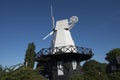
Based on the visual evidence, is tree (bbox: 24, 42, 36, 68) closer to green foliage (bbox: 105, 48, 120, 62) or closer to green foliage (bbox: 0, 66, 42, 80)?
green foliage (bbox: 0, 66, 42, 80)

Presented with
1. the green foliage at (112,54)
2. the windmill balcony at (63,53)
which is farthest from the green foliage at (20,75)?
the green foliage at (112,54)

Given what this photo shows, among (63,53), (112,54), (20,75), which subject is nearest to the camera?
(20,75)

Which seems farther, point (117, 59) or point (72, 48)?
point (117, 59)

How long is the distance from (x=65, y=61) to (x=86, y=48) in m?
3.65

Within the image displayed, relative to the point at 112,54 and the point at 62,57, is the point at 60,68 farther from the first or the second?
the point at 112,54

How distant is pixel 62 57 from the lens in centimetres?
2933

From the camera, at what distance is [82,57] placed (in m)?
30.2

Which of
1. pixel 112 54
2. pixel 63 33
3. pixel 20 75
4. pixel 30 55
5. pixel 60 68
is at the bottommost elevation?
pixel 20 75

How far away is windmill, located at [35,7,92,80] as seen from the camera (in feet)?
93.4

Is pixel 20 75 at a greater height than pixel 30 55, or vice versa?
pixel 30 55

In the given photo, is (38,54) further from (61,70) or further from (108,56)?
(108,56)

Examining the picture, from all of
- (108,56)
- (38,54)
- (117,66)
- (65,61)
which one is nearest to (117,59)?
(117,66)

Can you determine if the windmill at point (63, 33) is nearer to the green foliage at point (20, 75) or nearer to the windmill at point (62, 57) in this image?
the windmill at point (62, 57)

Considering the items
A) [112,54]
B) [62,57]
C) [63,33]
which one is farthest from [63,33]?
[112,54]
